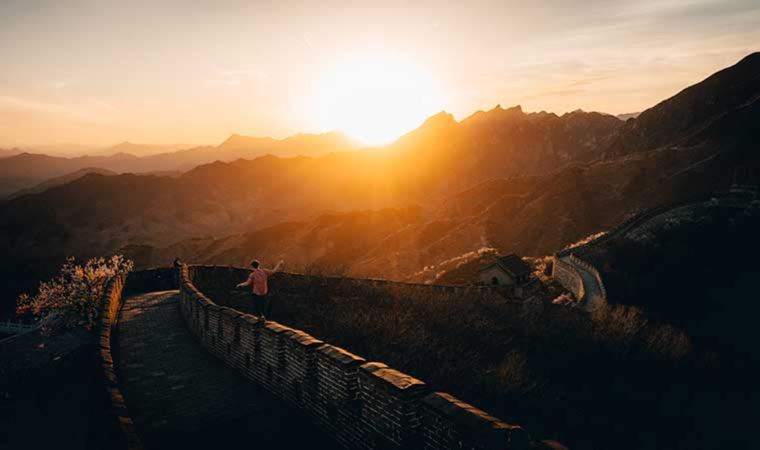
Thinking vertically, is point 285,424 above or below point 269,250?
above

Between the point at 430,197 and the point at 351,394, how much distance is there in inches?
5825

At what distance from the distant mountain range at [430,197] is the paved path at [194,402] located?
70.6ft

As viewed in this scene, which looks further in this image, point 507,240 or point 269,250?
point 269,250

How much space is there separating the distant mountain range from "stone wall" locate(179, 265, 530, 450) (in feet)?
74.9

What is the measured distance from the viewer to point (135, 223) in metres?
117

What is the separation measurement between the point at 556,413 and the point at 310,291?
10.5 metres

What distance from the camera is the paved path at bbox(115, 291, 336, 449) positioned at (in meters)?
7.21

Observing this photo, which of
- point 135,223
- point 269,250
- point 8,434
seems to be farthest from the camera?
point 135,223

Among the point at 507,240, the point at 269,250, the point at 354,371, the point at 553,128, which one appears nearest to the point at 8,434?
the point at 354,371

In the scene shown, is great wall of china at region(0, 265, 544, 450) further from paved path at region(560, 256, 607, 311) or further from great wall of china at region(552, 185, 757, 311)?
paved path at region(560, 256, 607, 311)

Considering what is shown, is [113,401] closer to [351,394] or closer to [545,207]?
[351,394]

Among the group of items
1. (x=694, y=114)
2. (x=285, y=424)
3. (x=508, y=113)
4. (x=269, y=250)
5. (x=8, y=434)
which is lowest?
(x=269, y=250)

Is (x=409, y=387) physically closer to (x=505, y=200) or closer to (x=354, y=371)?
(x=354, y=371)

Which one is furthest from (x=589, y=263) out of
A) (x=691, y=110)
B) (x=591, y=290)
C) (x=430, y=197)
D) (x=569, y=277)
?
(x=430, y=197)
